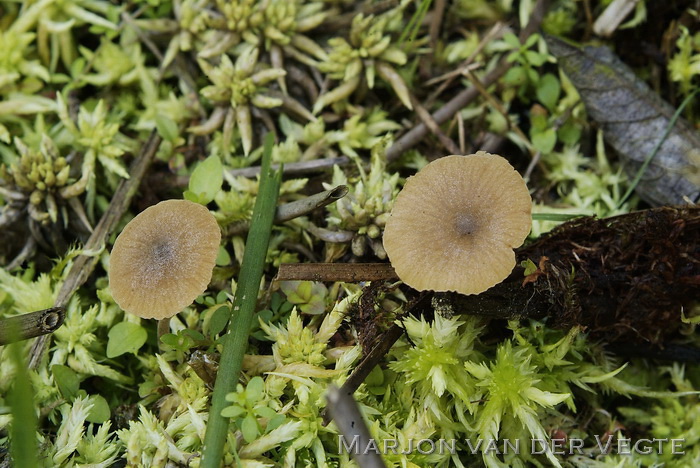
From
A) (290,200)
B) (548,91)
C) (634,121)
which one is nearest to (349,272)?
(290,200)

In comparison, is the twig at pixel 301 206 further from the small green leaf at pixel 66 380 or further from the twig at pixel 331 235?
the small green leaf at pixel 66 380

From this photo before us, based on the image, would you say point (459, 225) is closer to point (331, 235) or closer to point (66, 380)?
point (331, 235)

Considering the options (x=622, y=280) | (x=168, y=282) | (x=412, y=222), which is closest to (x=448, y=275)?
(x=412, y=222)

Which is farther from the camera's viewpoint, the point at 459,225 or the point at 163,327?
the point at 163,327

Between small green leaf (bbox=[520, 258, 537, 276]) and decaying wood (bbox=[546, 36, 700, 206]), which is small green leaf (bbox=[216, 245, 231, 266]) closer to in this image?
small green leaf (bbox=[520, 258, 537, 276])

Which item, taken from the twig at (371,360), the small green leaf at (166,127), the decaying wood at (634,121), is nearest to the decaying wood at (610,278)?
the twig at (371,360)

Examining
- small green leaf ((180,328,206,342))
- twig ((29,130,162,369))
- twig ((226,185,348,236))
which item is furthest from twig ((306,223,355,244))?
twig ((29,130,162,369))

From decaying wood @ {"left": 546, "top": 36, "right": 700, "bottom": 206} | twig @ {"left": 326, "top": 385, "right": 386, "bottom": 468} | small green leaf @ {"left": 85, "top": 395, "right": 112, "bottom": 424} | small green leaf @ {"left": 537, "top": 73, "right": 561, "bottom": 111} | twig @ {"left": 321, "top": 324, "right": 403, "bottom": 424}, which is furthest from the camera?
small green leaf @ {"left": 537, "top": 73, "right": 561, "bottom": 111}
